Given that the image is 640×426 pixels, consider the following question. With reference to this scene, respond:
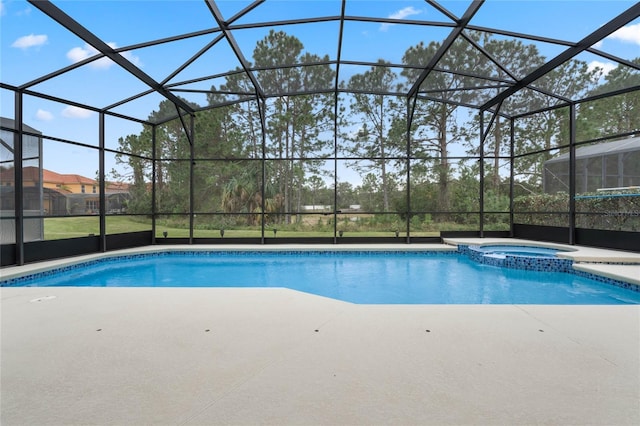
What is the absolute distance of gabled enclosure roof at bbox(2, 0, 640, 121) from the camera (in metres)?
5.05

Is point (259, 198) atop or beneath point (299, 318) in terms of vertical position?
atop

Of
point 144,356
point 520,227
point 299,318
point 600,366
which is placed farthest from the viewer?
point 520,227

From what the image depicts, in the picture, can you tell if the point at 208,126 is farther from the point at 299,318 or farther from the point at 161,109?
the point at 299,318

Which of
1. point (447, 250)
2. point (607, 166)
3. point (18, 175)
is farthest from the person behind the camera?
point (447, 250)

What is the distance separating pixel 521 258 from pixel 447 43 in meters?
4.66

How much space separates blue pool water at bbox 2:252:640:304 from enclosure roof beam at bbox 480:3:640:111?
4.18 m

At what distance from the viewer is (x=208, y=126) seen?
41.6 feet

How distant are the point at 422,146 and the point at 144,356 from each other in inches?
471

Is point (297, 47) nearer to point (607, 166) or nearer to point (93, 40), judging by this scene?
point (93, 40)

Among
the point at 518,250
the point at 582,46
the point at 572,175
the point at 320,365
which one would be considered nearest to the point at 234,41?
the point at 320,365

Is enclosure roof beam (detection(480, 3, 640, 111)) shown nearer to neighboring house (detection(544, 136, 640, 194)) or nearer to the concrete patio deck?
neighboring house (detection(544, 136, 640, 194))

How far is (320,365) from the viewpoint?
2041 millimetres

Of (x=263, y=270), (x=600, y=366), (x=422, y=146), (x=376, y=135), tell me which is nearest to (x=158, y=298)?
(x=263, y=270)

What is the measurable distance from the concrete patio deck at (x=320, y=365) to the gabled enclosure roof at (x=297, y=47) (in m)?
4.55
